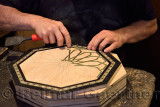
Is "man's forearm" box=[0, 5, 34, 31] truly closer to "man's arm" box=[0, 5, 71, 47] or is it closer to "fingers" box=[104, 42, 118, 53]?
"man's arm" box=[0, 5, 71, 47]

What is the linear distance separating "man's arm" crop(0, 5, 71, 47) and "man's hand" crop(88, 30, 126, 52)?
4.7 inches

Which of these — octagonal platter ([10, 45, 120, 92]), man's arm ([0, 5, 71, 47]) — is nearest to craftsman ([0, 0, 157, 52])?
man's arm ([0, 5, 71, 47])

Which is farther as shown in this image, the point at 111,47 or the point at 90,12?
the point at 90,12

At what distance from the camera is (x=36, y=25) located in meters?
0.91

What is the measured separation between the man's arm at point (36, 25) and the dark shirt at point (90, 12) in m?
0.08

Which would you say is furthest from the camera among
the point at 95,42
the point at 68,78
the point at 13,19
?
the point at 13,19

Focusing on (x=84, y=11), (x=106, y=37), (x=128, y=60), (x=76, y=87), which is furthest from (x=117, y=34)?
(x=76, y=87)

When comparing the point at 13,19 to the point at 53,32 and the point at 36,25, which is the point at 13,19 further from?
the point at 53,32

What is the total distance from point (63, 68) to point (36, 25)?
0.35 meters

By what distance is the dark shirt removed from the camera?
1034 millimetres

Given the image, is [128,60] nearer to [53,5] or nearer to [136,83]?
[136,83]

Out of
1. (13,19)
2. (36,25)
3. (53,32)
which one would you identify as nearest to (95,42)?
(53,32)

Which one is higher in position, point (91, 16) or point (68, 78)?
point (91, 16)

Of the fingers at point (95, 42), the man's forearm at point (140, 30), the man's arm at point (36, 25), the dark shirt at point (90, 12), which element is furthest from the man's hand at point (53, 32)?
the man's forearm at point (140, 30)
